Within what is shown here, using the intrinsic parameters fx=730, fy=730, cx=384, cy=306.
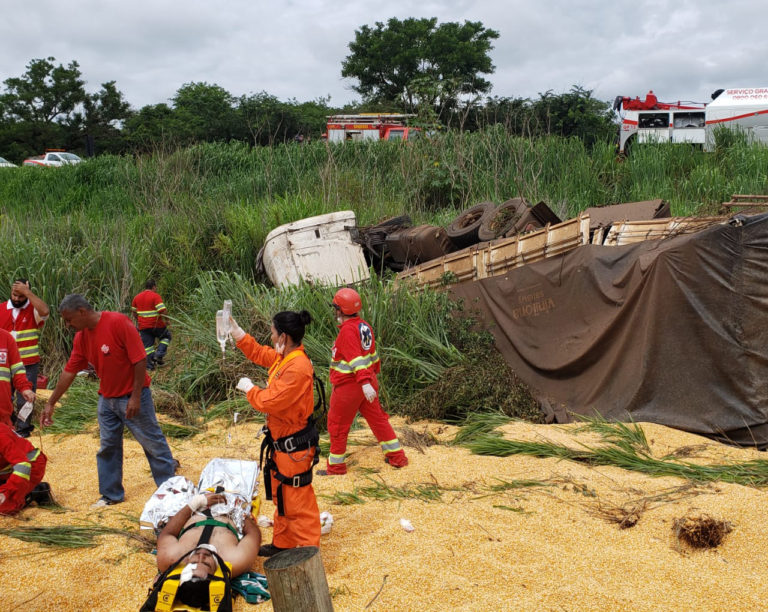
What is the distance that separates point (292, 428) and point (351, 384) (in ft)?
5.32

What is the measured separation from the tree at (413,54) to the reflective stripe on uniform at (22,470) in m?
35.1

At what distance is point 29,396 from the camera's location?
5.79 m

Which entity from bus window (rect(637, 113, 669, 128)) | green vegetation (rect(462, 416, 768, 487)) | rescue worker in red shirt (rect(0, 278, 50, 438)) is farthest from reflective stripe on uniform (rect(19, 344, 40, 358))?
bus window (rect(637, 113, 669, 128))

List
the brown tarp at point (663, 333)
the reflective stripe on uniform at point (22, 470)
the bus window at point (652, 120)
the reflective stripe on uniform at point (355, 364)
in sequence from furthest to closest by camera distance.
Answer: the bus window at point (652, 120) < the brown tarp at point (663, 333) < the reflective stripe on uniform at point (355, 364) < the reflective stripe on uniform at point (22, 470)

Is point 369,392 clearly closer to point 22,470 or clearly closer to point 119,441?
point 119,441

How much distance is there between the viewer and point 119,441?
5.76 meters

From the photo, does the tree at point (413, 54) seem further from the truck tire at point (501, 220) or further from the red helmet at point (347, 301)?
the red helmet at point (347, 301)

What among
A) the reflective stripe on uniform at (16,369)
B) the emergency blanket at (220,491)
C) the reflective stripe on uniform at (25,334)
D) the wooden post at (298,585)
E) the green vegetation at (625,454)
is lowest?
the green vegetation at (625,454)

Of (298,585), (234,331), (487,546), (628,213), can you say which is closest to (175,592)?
(298,585)

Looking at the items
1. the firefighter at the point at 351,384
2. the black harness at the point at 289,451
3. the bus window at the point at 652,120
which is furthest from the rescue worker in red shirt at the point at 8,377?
the bus window at the point at 652,120

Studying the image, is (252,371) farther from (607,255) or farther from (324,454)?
(607,255)

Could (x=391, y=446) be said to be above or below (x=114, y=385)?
below

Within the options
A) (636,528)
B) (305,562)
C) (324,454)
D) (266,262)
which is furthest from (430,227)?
(305,562)

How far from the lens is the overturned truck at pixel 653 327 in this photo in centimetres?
677
